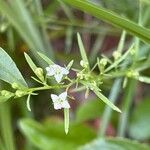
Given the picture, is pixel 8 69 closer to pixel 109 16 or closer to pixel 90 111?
pixel 109 16

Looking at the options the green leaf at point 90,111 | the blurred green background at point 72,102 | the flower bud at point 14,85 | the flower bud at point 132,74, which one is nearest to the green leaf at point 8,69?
the flower bud at point 14,85

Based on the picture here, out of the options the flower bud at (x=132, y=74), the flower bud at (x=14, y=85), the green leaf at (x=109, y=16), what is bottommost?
the flower bud at (x=14, y=85)

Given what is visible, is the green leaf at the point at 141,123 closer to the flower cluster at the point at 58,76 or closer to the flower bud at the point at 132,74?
the flower bud at the point at 132,74

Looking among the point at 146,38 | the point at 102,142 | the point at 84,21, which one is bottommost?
the point at 102,142

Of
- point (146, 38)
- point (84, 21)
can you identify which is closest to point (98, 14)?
point (146, 38)

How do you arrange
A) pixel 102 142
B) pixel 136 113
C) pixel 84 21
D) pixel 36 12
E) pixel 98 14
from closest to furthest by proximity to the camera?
pixel 98 14 → pixel 102 142 → pixel 36 12 → pixel 136 113 → pixel 84 21

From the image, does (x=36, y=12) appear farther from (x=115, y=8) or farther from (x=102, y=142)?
(x=102, y=142)
